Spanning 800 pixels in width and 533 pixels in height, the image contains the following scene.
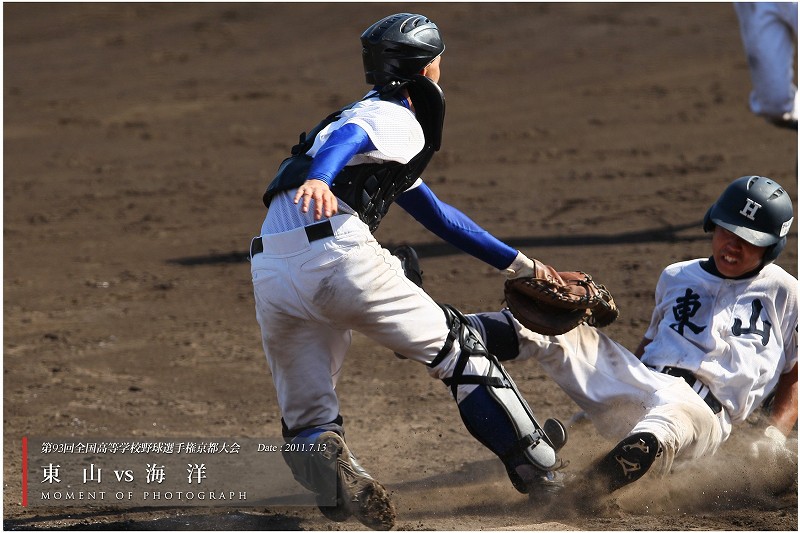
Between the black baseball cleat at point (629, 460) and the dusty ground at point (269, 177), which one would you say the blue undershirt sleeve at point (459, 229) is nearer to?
the black baseball cleat at point (629, 460)

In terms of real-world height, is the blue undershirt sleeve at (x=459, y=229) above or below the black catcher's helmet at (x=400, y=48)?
below

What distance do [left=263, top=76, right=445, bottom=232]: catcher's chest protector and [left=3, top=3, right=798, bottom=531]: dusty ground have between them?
124 cm

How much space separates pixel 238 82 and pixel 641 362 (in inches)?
357

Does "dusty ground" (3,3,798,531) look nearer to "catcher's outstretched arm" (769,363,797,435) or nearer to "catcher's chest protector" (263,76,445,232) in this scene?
"catcher's outstretched arm" (769,363,797,435)

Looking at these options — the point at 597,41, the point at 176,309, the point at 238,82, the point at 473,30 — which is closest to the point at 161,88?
the point at 238,82

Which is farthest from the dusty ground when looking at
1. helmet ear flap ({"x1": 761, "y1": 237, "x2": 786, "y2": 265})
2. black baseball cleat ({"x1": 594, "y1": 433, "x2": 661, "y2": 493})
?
helmet ear flap ({"x1": 761, "y1": 237, "x2": 786, "y2": 265})

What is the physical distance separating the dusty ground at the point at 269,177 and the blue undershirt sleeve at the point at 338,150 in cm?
145

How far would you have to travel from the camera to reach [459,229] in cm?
426

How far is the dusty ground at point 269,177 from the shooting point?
4.75 m

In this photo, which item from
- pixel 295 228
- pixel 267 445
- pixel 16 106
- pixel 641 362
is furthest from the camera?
pixel 16 106

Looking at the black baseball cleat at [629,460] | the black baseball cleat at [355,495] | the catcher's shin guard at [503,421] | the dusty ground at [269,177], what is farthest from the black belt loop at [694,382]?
the black baseball cleat at [355,495]

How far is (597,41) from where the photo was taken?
13.5m

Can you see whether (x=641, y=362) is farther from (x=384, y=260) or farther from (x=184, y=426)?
(x=184, y=426)

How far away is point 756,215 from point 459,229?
46.1 inches
